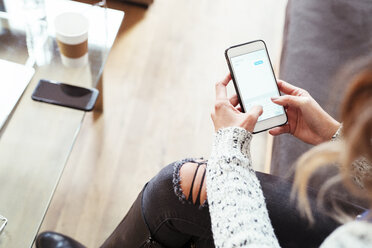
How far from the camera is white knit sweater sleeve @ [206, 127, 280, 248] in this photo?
658mm

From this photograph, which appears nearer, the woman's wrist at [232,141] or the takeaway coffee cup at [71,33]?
the woman's wrist at [232,141]

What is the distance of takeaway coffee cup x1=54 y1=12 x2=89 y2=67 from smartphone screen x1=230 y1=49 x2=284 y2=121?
1.33ft

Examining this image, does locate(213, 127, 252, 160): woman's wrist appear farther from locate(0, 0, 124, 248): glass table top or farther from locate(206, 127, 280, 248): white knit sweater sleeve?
locate(0, 0, 124, 248): glass table top

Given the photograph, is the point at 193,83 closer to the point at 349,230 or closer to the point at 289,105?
the point at 289,105

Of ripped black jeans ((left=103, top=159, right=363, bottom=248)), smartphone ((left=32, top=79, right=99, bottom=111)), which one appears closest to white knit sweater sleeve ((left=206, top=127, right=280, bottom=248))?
ripped black jeans ((left=103, top=159, right=363, bottom=248))

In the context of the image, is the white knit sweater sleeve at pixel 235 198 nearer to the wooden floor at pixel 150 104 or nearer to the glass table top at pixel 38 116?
the glass table top at pixel 38 116

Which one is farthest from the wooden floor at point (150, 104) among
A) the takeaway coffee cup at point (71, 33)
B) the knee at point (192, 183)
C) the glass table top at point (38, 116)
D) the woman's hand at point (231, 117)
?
the woman's hand at point (231, 117)

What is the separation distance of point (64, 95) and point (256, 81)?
0.53 metres

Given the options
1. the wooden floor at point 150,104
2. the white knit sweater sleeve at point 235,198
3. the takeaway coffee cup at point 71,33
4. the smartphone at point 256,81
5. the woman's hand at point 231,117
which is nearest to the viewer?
the white knit sweater sleeve at point 235,198

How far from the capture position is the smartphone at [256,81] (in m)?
0.94

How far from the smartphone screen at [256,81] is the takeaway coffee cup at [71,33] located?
40 cm

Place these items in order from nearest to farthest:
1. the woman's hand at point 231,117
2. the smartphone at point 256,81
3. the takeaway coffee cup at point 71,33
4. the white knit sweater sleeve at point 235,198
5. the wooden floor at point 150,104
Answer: the white knit sweater sleeve at point 235,198
the woman's hand at point 231,117
the smartphone at point 256,81
the takeaway coffee cup at point 71,33
the wooden floor at point 150,104

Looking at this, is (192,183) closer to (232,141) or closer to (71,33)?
(232,141)

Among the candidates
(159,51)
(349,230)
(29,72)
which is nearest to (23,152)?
(29,72)
